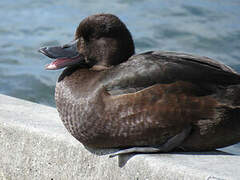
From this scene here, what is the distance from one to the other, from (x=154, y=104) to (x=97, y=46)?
1.63 ft

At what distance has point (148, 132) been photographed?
319 centimetres

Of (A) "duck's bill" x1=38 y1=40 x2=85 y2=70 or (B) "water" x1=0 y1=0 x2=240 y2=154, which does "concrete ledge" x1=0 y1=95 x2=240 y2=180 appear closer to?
(A) "duck's bill" x1=38 y1=40 x2=85 y2=70

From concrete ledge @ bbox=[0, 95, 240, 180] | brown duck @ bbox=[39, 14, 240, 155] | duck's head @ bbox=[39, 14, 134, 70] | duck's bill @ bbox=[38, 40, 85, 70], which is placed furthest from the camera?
duck's bill @ bbox=[38, 40, 85, 70]

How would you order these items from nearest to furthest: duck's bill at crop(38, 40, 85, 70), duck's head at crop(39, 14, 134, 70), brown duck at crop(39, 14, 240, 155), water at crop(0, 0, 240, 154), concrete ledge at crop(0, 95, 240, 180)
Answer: concrete ledge at crop(0, 95, 240, 180), brown duck at crop(39, 14, 240, 155), duck's head at crop(39, 14, 134, 70), duck's bill at crop(38, 40, 85, 70), water at crop(0, 0, 240, 154)

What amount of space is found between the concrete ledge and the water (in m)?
2.95

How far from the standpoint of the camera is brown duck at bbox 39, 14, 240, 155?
3170 mm

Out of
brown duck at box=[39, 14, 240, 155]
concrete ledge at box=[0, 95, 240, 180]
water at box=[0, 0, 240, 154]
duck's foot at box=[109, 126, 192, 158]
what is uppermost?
brown duck at box=[39, 14, 240, 155]

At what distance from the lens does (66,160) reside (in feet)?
11.2

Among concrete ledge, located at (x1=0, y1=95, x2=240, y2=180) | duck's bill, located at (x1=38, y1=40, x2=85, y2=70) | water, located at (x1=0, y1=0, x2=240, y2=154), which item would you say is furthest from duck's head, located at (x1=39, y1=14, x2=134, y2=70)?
water, located at (x1=0, y1=0, x2=240, y2=154)

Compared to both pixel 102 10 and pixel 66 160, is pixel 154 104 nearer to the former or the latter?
pixel 66 160

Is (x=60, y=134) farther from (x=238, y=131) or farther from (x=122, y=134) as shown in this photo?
(x=238, y=131)

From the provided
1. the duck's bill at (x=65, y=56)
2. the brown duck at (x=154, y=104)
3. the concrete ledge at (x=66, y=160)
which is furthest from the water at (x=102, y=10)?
the brown duck at (x=154, y=104)

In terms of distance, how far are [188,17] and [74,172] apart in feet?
21.8

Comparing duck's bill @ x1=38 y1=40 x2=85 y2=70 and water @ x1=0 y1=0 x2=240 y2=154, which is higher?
duck's bill @ x1=38 y1=40 x2=85 y2=70
